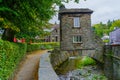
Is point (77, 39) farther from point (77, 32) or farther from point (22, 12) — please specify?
point (22, 12)

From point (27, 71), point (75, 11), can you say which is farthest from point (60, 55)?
point (27, 71)

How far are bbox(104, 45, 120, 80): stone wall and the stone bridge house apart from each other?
6.73 feet

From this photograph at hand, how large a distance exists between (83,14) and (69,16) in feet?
6.67

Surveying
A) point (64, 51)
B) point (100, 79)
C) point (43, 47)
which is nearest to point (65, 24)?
point (64, 51)

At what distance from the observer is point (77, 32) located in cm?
4075

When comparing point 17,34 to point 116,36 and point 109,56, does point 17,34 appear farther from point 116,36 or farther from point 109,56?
point 116,36

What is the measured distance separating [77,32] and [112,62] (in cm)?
663

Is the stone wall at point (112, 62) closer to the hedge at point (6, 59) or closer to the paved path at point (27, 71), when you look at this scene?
the paved path at point (27, 71)

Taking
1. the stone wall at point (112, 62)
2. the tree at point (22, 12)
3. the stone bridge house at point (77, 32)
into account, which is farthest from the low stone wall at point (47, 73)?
the stone bridge house at point (77, 32)

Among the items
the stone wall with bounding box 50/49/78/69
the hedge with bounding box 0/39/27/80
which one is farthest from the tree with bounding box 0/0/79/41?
the stone wall with bounding box 50/49/78/69

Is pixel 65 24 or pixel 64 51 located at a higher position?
pixel 65 24

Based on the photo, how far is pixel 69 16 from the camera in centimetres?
4069

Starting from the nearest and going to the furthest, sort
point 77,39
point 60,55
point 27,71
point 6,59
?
point 6,59
point 27,71
point 60,55
point 77,39

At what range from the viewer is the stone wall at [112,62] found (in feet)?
115
